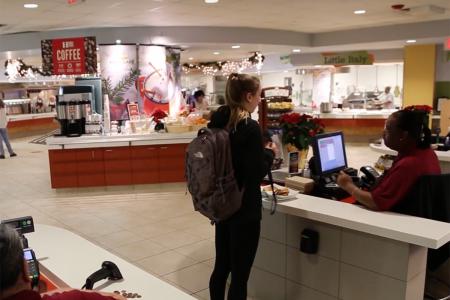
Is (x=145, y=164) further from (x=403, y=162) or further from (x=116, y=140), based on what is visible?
(x=403, y=162)

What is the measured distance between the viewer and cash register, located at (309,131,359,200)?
3.25m

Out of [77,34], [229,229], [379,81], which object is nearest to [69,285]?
[229,229]

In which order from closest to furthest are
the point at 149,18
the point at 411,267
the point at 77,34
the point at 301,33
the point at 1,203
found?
the point at 411,267 < the point at 1,203 < the point at 149,18 < the point at 77,34 < the point at 301,33

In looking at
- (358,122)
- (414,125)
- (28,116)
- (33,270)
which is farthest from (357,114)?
(33,270)

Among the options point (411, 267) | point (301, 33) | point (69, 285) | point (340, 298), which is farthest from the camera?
point (301, 33)

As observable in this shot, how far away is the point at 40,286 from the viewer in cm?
198

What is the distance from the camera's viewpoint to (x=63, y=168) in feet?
22.9

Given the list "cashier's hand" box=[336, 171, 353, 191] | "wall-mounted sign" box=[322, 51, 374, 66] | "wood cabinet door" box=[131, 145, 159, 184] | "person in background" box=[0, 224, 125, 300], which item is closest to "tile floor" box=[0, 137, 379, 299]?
"wood cabinet door" box=[131, 145, 159, 184]

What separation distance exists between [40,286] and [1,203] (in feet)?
17.6

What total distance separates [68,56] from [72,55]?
0.09 meters

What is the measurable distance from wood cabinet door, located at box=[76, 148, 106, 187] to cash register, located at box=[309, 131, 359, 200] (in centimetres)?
451

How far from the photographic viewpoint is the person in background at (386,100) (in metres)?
13.7

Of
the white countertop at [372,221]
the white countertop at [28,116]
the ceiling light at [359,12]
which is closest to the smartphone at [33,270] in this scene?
the white countertop at [372,221]

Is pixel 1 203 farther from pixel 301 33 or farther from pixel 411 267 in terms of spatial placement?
pixel 301 33
